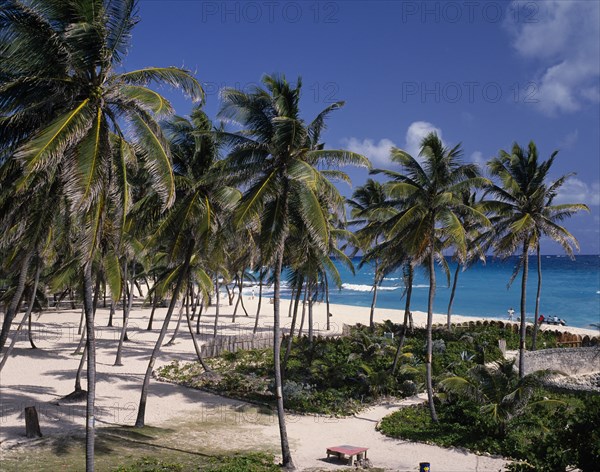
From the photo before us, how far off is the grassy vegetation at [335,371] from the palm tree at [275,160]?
7152 mm

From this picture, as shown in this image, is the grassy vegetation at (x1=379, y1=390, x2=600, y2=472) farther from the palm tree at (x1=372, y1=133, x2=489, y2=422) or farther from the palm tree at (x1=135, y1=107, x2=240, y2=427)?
the palm tree at (x1=135, y1=107, x2=240, y2=427)

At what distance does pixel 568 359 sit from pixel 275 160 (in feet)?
76.1

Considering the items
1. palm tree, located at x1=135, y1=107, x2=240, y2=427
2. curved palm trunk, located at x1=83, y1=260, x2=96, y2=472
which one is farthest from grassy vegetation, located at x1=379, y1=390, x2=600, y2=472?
palm tree, located at x1=135, y1=107, x2=240, y2=427

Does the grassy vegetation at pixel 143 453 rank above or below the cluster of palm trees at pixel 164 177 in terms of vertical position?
below

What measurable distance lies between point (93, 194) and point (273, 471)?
8614 mm

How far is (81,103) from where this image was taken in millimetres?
10461

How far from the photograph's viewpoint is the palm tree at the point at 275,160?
15.2 metres

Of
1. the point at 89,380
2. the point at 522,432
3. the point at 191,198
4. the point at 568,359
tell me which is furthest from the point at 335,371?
the point at 89,380

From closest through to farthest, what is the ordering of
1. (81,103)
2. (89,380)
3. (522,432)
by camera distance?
(81,103) < (89,380) < (522,432)

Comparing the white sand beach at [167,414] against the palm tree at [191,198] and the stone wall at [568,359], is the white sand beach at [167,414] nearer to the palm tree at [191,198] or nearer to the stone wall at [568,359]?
the palm tree at [191,198]

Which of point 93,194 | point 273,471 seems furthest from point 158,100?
point 273,471

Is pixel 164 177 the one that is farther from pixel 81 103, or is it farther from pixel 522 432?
pixel 522 432

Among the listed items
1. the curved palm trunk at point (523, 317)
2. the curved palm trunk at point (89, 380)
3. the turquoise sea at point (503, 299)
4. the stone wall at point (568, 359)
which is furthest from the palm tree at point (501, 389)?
the turquoise sea at point (503, 299)

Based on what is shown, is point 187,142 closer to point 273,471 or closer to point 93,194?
point 93,194
